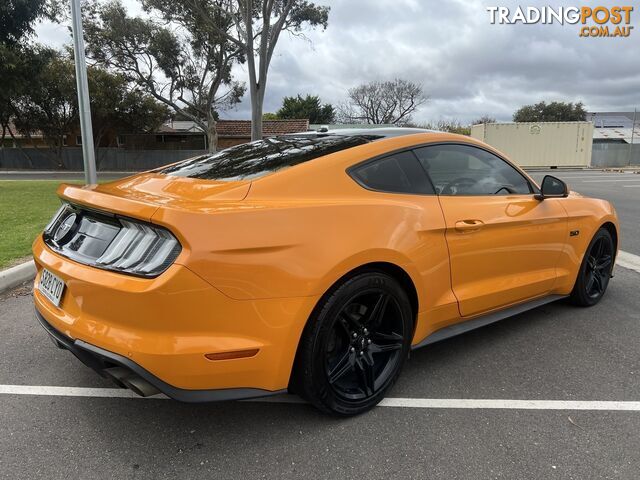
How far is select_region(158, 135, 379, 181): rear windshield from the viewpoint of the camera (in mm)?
2719

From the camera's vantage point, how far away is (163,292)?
1.98m

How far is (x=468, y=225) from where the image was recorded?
2.98 metres

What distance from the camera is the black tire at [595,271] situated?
13.8 feet

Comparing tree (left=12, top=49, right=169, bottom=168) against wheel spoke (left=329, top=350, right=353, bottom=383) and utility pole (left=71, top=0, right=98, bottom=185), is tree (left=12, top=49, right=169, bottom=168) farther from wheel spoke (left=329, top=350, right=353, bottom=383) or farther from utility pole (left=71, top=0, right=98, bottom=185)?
wheel spoke (left=329, top=350, right=353, bottom=383)

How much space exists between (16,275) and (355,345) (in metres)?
3.90

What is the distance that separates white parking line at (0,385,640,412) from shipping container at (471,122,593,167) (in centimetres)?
3070

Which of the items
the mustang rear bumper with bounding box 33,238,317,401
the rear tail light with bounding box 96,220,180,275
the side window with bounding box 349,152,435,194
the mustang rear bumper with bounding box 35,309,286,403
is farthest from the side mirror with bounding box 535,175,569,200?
the rear tail light with bounding box 96,220,180,275

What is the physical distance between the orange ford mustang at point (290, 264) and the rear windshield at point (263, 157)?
2 centimetres

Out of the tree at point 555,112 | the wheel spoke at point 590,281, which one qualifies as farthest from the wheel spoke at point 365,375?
the tree at point 555,112

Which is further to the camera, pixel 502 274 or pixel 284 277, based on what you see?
pixel 502 274

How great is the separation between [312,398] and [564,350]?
2078 millimetres

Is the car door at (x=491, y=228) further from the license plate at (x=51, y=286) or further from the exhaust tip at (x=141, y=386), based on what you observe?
the license plate at (x=51, y=286)

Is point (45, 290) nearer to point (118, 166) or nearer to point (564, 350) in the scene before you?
point (564, 350)

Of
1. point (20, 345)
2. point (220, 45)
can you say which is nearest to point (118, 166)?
point (220, 45)
